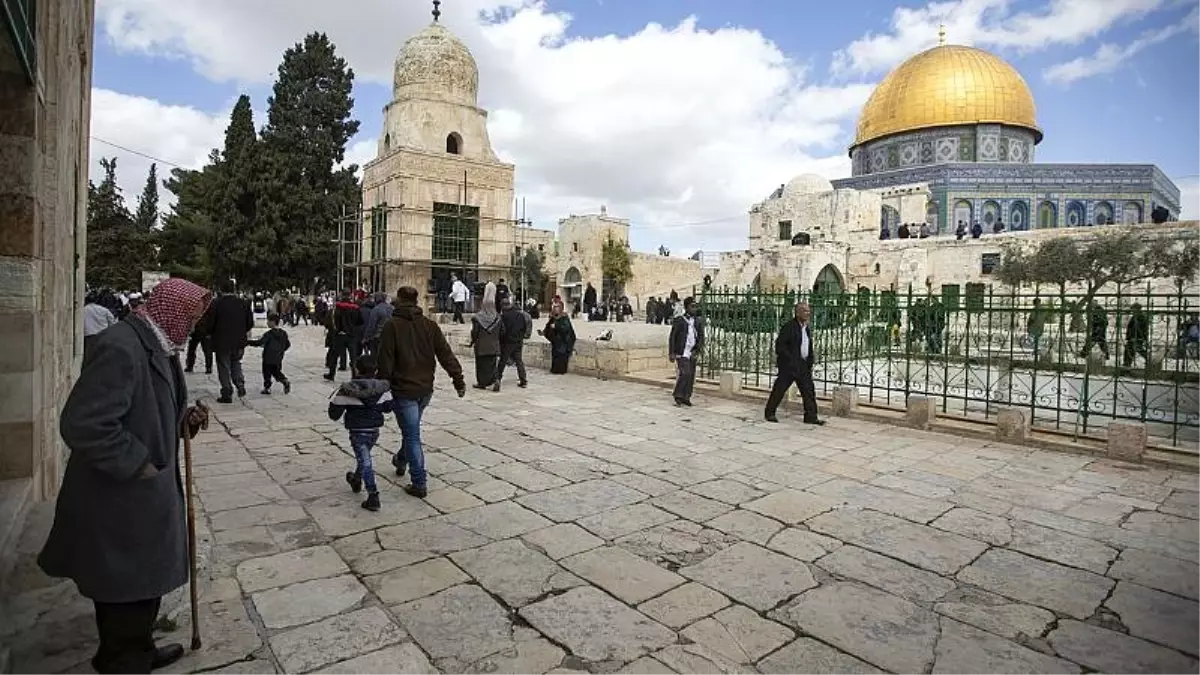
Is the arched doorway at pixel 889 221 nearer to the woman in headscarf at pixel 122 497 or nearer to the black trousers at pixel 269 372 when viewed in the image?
the black trousers at pixel 269 372

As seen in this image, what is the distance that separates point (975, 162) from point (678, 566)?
42.7m

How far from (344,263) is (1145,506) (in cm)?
2187

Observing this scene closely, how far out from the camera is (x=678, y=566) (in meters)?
3.52

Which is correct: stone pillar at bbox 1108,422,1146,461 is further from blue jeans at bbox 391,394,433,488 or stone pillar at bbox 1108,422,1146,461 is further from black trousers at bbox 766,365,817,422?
blue jeans at bbox 391,394,433,488

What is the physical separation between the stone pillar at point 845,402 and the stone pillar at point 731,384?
1581 mm

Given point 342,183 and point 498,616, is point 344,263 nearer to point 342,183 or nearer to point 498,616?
point 342,183

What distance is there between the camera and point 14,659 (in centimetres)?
242

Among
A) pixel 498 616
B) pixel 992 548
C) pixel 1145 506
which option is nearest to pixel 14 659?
pixel 498 616

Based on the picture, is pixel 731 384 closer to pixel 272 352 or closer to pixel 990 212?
→ pixel 272 352

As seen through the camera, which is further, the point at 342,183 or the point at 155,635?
the point at 342,183

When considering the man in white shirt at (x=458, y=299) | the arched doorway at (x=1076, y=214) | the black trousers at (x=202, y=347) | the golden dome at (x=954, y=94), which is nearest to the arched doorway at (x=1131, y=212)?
the arched doorway at (x=1076, y=214)

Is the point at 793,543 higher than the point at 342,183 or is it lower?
lower

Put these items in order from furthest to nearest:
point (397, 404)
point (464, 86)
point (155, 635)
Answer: point (464, 86), point (397, 404), point (155, 635)

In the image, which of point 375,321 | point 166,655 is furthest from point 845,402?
point 166,655
